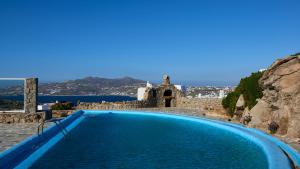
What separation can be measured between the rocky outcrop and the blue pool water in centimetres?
129

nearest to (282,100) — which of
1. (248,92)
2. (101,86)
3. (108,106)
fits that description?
(248,92)

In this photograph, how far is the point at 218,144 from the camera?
13.1 meters

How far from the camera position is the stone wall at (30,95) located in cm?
1764

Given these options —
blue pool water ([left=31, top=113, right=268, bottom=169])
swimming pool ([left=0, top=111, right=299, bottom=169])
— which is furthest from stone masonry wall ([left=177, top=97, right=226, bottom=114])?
blue pool water ([left=31, top=113, right=268, bottom=169])

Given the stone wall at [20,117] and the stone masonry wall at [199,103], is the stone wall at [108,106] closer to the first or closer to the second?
the stone masonry wall at [199,103]

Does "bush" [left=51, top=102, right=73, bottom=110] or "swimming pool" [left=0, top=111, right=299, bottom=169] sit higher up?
"bush" [left=51, top=102, right=73, bottom=110]

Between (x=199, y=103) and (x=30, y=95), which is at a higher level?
(x=30, y=95)

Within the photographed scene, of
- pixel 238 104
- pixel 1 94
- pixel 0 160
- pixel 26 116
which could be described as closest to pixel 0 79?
pixel 1 94

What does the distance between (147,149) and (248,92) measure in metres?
8.57

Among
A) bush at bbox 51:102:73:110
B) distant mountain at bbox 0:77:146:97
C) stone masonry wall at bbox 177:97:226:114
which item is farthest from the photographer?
distant mountain at bbox 0:77:146:97

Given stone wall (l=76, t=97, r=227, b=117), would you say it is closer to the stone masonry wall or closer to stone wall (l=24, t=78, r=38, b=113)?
the stone masonry wall

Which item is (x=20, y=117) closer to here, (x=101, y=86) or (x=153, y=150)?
(x=153, y=150)

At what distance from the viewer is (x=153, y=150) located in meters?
11.8

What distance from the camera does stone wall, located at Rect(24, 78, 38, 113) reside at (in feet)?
57.9
